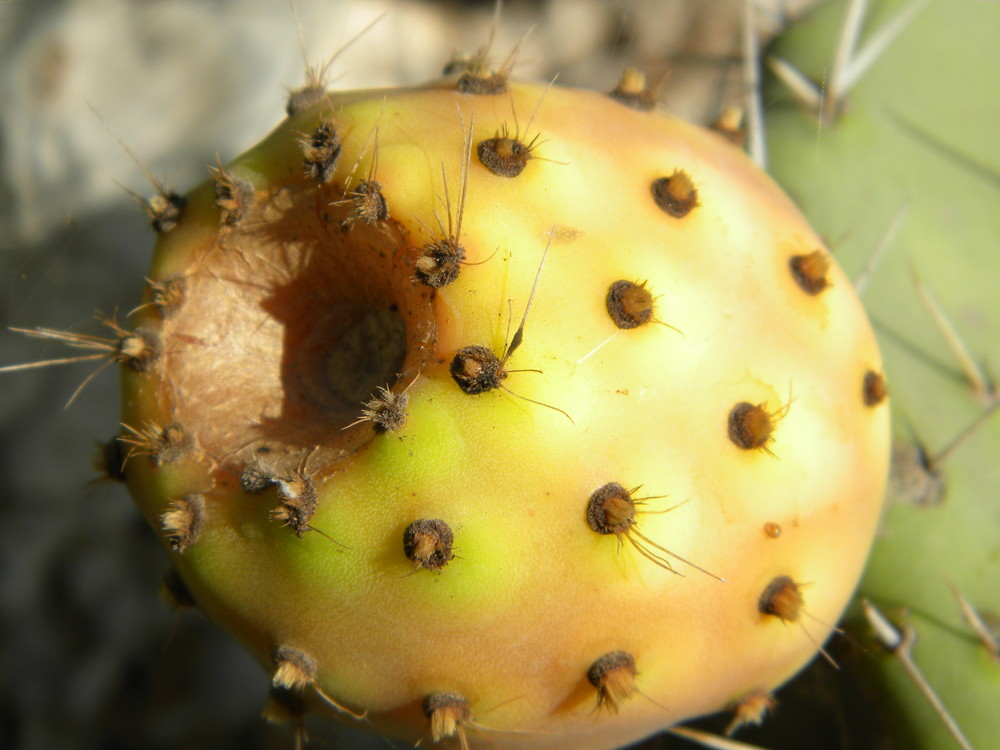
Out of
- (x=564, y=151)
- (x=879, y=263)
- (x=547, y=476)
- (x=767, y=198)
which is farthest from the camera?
(x=879, y=263)

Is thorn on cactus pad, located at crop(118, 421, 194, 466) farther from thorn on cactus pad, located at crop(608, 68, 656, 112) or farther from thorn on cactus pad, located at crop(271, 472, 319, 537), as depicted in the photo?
thorn on cactus pad, located at crop(608, 68, 656, 112)

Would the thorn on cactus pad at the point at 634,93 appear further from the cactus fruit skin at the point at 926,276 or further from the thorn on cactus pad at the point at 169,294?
the thorn on cactus pad at the point at 169,294

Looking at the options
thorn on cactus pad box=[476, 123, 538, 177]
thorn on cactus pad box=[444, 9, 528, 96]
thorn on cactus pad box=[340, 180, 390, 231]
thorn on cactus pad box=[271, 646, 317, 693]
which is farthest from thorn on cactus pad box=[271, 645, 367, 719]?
thorn on cactus pad box=[444, 9, 528, 96]

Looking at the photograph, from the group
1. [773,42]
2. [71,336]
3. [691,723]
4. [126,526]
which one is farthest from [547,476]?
[126,526]

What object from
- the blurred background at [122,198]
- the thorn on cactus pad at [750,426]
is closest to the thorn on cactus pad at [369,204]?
the thorn on cactus pad at [750,426]

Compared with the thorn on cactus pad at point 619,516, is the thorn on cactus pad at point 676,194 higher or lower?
higher

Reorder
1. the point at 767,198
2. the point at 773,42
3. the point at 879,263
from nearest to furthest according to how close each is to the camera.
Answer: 1. the point at 767,198
2. the point at 879,263
3. the point at 773,42

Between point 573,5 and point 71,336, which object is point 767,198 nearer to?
point 71,336
